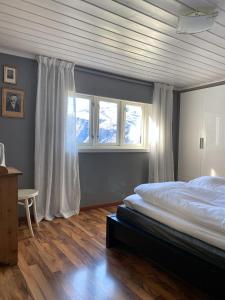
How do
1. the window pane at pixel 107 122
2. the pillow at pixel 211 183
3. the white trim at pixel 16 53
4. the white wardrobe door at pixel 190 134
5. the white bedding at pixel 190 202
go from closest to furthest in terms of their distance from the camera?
1. the white bedding at pixel 190 202
2. the pillow at pixel 211 183
3. the white trim at pixel 16 53
4. the window pane at pixel 107 122
5. the white wardrobe door at pixel 190 134

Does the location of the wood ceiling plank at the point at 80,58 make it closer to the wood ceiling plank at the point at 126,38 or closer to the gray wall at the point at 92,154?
the gray wall at the point at 92,154

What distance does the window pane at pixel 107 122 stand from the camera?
3859 mm

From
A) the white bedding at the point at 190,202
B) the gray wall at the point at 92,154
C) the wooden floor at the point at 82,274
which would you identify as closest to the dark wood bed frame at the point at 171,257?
the wooden floor at the point at 82,274

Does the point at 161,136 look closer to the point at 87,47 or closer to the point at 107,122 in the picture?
the point at 107,122

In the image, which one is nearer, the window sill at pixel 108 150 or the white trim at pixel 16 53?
the white trim at pixel 16 53

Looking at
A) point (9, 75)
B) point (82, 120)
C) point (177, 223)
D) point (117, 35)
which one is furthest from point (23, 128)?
point (177, 223)

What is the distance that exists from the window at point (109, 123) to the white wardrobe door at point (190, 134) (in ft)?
2.63

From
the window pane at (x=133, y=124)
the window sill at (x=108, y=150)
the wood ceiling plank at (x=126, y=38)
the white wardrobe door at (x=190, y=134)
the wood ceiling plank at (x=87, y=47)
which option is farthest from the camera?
the white wardrobe door at (x=190, y=134)

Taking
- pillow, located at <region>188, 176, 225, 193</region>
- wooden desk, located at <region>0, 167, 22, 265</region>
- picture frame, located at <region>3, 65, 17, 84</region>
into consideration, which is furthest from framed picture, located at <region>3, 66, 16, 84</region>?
pillow, located at <region>188, 176, 225, 193</region>

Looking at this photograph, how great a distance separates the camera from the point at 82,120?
3678mm

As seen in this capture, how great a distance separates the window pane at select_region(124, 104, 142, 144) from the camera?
13.7ft

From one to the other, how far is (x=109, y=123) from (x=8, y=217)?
233 centimetres

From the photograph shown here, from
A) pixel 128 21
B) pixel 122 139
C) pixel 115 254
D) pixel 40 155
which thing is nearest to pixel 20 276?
pixel 115 254

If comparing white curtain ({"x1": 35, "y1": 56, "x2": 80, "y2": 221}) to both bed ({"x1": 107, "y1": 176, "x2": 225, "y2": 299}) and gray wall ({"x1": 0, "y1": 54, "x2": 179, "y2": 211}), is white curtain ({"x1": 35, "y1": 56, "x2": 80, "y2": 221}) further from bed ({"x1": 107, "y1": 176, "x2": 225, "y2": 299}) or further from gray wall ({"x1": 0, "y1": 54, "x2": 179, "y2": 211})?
bed ({"x1": 107, "y1": 176, "x2": 225, "y2": 299})
